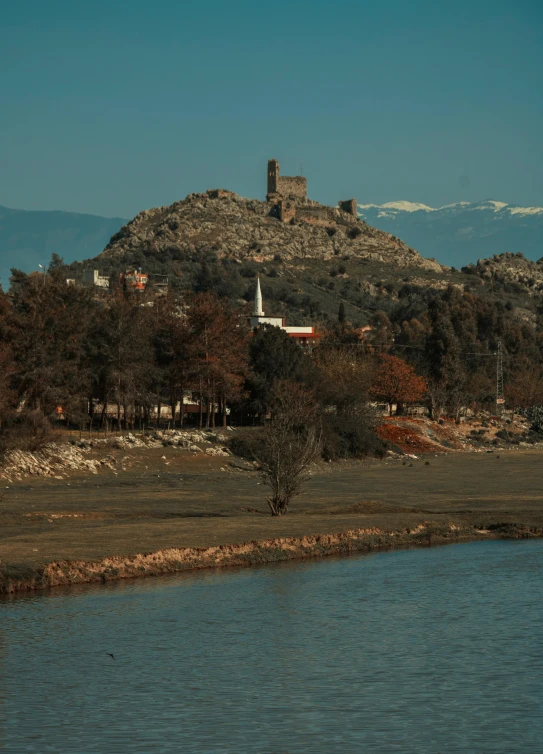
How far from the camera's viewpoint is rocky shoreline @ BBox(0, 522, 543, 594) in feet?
109

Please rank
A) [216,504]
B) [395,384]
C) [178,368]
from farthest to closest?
[395,384], [178,368], [216,504]

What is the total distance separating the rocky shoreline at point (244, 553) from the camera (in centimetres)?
3338

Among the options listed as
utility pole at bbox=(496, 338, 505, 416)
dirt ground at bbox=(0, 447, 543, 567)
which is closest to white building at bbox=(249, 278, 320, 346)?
utility pole at bbox=(496, 338, 505, 416)

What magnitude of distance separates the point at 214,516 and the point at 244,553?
1007cm

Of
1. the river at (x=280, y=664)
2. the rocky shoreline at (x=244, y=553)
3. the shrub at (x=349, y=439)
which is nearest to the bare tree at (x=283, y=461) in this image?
the rocky shoreline at (x=244, y=553)

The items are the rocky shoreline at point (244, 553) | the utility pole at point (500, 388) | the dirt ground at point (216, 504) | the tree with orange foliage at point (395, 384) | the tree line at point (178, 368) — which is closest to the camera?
the rocky shoreline at point (244, 553)

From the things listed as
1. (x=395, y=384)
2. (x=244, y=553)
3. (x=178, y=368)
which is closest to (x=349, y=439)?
(x=178, y=368)

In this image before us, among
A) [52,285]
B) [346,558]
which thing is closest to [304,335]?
[52,285]

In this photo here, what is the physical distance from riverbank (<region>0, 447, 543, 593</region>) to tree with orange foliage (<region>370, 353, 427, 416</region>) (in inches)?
1578

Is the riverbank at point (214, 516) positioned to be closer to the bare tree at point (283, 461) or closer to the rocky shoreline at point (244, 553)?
the rocky shoreline at point (244, 553)

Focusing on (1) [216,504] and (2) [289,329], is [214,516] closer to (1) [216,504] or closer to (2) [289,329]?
(1) [216,504]

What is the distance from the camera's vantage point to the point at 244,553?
39156 millimetres

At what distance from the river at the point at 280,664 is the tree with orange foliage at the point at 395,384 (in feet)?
269

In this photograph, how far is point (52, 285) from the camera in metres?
81.6
